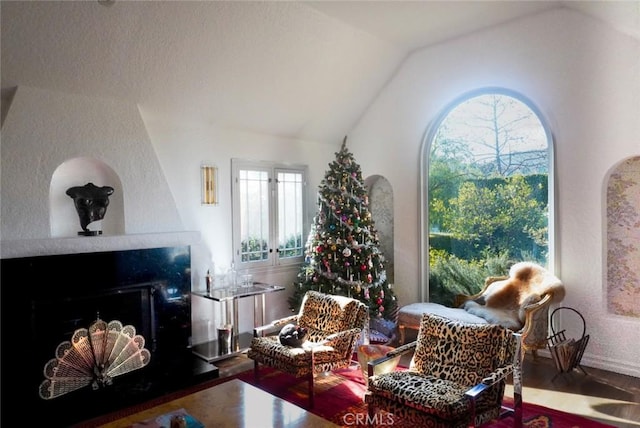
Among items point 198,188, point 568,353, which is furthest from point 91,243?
point 568,353

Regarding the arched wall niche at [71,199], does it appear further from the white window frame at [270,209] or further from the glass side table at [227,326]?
the white window frame at [270,209]

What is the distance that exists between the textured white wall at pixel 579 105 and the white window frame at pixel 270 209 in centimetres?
A: 253

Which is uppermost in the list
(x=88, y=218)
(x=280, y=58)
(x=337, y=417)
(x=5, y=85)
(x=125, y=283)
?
(x=280, y=58)

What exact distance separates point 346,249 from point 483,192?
203 centimetres

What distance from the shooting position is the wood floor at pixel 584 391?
368cm

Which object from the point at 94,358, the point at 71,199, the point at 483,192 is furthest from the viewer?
the point at 483,192

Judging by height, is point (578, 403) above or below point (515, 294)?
below

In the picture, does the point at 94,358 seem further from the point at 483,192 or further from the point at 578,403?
the point at 483,192

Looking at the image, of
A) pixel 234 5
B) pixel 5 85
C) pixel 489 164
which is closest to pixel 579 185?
pixel 489 164

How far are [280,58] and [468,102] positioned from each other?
8.81 ft

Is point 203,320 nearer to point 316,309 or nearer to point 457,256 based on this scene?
point 316,309

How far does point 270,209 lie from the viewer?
20.8 ft

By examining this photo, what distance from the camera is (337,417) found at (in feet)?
A: 12.1

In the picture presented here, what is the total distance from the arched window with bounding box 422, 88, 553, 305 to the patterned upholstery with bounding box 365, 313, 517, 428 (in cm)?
249
